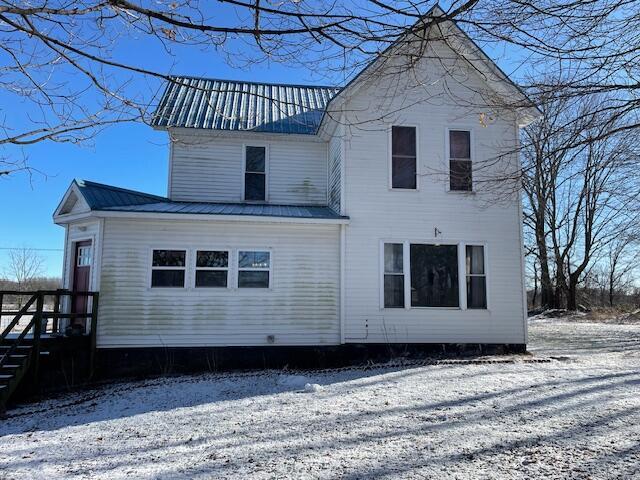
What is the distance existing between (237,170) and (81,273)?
459 cm

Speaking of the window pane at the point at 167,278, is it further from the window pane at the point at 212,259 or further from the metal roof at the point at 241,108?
the metal roof at the point at 241,108

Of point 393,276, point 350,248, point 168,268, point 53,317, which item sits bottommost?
point 53,317

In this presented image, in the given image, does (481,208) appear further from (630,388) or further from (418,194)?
(630,388)

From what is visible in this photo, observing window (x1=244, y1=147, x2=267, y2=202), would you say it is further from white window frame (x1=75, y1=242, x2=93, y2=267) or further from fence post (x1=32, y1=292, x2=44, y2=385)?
fence post (x1=32, y1=292, x2=44, y2=385)

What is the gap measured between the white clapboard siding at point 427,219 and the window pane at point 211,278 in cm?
281

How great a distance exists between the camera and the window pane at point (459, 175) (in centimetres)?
1079

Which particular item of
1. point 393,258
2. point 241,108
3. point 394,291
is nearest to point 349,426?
point 394,291

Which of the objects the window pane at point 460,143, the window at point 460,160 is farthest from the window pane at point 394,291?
the window pane at point 460,143

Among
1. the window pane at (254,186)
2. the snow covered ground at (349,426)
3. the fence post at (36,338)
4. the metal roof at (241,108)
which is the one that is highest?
the metal roof at (241,108)

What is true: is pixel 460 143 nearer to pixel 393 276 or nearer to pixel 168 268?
pixel 393 276

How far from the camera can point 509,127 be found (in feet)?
36.1

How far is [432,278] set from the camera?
10492 mm

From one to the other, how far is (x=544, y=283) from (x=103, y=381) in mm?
24891

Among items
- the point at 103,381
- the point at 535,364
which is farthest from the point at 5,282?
the point at 535,364
